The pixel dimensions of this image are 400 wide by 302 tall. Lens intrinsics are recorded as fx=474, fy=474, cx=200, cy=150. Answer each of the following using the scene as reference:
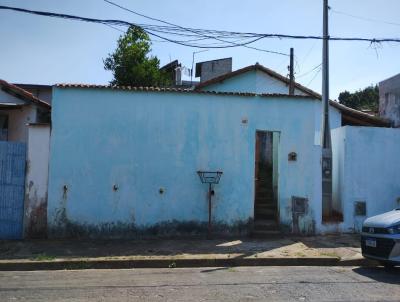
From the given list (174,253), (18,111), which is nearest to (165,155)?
(174,253)

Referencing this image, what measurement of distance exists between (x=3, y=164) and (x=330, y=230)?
863cm

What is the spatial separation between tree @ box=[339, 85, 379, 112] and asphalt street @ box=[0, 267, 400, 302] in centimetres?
4092

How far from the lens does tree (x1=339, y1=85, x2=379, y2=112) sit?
155ft

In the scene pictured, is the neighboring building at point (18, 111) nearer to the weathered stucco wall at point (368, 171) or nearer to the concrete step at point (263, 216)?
the concrete step at point (263, 216)

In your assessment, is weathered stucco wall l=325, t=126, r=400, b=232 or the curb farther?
weathered stucco wall l=325, t=126, r=400, b=232

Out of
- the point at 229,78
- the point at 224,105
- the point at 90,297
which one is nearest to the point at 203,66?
the point at 229,78

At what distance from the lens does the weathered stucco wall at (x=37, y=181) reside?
38.4 feet

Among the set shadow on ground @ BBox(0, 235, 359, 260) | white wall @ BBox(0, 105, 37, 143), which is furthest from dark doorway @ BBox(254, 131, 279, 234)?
white wall @ BBox(0, 105, 37, 143)

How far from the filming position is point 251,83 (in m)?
22.0

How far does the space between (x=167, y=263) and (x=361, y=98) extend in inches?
1716

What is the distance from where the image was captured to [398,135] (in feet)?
43.7

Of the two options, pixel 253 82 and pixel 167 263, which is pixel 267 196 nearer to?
pixel 167 263

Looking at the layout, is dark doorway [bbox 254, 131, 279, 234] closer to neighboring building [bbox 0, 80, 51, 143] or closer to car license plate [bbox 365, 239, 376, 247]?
car license plate [bbox 365, 239, 376, 247]

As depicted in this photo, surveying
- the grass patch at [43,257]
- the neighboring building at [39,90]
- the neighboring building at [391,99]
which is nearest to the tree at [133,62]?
the neighboring building at [39,90]
